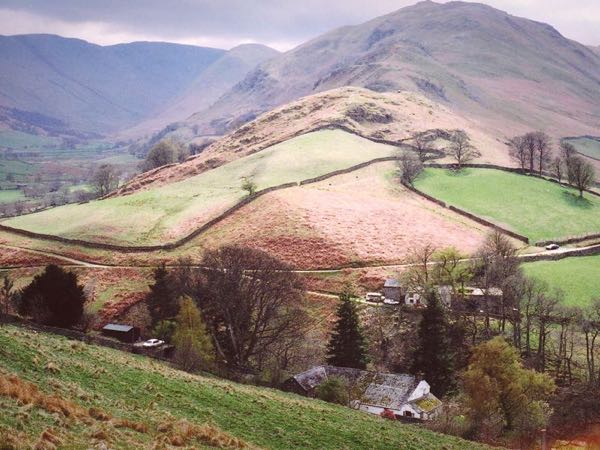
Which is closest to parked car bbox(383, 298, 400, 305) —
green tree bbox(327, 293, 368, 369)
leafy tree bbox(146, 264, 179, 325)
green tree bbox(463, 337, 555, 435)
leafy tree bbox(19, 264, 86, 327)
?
green tree bbox(327, 293, 368, 369)

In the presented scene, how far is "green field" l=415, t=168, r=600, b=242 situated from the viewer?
94.9 meters

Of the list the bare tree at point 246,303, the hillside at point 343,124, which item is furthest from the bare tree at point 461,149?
the bare tree at point 246,303

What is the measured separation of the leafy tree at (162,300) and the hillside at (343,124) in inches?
3041

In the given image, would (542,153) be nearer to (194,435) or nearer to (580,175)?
(580,175)

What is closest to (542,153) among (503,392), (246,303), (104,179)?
(246,303)

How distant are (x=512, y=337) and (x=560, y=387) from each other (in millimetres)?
9036

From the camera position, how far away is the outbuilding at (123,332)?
6112cm

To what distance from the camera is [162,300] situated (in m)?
64.6

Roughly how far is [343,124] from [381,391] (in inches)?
4431

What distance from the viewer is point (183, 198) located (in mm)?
108062

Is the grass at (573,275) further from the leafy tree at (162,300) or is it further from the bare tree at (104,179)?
the bare tree at (104,179)

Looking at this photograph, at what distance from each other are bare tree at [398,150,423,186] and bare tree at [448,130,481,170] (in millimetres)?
14905

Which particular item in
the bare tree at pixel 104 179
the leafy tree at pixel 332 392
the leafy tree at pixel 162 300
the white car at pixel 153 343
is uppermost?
the bare tree at pixel 104 179

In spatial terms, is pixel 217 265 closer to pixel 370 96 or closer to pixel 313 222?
pixel 313 222
